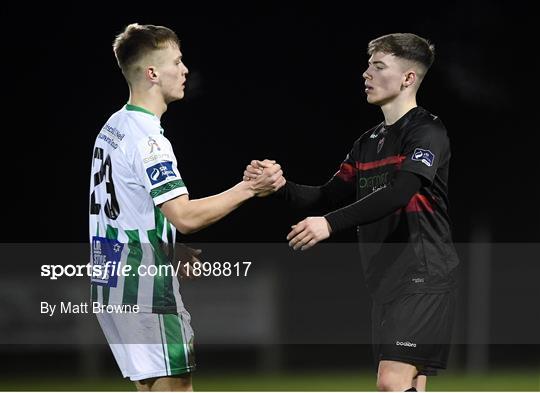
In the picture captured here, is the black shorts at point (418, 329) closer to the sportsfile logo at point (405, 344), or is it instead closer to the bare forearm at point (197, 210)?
the sportsfile logo at point (405, 344)

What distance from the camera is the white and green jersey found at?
3.41 metres

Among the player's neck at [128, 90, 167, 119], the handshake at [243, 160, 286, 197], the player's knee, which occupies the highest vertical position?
the player's neck at [128, 90, 167, 119]

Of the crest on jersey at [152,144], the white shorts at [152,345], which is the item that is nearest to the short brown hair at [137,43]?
the crest on jersey at [152,144]

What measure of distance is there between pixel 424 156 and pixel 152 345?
1356mm

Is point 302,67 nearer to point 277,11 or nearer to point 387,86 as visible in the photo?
point 277,11

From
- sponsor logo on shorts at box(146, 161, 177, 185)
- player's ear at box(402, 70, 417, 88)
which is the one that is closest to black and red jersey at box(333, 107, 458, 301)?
player's ear at box(402, 70, 417, 88)

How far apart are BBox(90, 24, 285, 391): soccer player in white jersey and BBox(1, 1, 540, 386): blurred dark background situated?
548 cm

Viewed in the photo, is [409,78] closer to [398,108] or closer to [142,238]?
[398,108]

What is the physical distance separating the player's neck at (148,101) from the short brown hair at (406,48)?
3.67 feet

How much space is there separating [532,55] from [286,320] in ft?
18.3

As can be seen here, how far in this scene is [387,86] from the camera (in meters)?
4.11

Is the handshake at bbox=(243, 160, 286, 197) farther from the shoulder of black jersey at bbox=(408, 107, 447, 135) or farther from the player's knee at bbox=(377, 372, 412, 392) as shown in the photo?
the player's knee at bbox=(377, 372, 412, 392)

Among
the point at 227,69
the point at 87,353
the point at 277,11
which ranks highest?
the point at 277,11

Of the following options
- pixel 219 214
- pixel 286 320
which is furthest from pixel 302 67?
pixel 219 214
